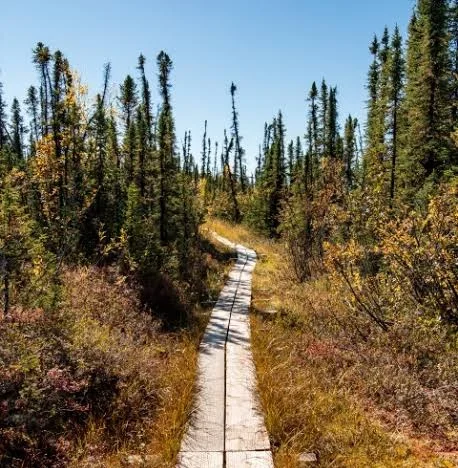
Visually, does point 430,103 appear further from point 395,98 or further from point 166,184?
point 166,184

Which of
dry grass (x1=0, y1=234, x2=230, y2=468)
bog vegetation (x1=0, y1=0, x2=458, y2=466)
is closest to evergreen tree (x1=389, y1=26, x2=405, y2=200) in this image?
bog vegetation (x1=0, y1=0, x2=458, y2=466)

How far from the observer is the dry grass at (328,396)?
589cm

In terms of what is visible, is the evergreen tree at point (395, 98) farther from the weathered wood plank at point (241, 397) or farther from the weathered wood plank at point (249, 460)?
the weathered wood plank at point (249, 460)

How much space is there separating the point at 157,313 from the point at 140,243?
10.4ft

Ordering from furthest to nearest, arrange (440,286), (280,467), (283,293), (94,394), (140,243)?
1. (283,293)
2. (140,243)
3. (440,286)
4. (94,394)
5. (280,467)

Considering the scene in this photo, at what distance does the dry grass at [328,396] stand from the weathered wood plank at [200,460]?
70 cm

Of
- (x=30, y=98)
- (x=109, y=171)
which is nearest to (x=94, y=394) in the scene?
(x=109, y=171)

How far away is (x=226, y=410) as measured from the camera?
6785mm

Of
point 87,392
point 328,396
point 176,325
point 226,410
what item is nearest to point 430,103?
point 176,325

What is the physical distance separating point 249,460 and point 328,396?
93.3 inches

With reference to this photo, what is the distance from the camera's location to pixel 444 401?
7410 millimetres

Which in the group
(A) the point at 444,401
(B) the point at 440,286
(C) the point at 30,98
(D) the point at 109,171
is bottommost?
(A) the point at 444,401

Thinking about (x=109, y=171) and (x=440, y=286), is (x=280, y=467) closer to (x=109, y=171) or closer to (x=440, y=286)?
(x=440, y=286)

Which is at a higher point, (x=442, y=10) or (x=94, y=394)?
(x=442, y=10)
